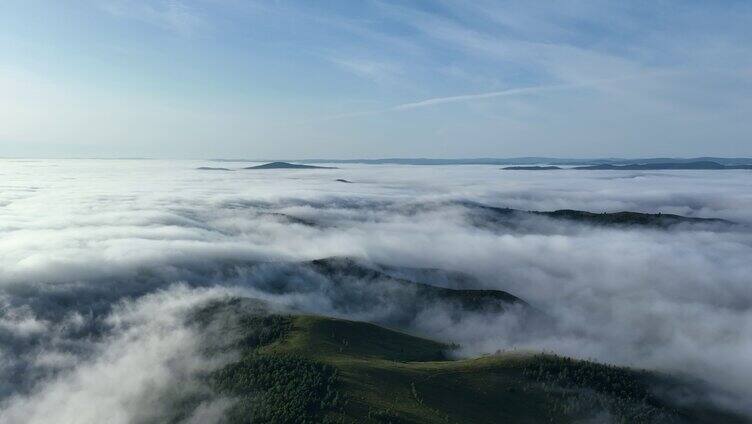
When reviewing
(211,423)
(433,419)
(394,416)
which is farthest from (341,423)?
(211,423)

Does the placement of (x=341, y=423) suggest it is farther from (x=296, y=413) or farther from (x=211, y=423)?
(x=211, y=423)

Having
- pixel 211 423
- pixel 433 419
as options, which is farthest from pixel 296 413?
pixel 433 419

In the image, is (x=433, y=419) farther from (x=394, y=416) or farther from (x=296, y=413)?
(x=296, y=413)

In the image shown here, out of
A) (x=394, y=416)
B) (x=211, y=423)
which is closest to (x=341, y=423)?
(x=394, y=416)

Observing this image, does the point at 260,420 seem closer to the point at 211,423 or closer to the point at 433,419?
the point at 211,423

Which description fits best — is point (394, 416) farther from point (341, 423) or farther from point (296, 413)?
point (296, 413)
